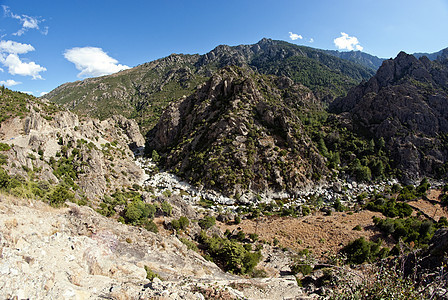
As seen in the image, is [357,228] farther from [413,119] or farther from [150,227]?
[413,119]

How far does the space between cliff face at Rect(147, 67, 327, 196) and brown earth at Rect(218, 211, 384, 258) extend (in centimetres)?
1163

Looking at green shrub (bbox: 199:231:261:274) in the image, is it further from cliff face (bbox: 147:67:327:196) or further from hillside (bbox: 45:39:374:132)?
hillside (bbox: 45:39:374:132)

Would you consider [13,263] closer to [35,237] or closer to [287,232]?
[35,237]

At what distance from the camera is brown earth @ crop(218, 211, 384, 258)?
2523 centimetres

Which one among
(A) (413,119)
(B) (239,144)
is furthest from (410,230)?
(A) (413,119)

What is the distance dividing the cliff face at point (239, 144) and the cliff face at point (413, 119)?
31681mm

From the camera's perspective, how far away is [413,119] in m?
66.8

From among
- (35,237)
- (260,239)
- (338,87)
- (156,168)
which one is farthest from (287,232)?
(338,87)

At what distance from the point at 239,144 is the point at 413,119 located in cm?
6459

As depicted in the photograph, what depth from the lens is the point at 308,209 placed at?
1448 inches

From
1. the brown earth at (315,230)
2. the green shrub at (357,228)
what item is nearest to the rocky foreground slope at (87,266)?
the brown earth at (315,230)

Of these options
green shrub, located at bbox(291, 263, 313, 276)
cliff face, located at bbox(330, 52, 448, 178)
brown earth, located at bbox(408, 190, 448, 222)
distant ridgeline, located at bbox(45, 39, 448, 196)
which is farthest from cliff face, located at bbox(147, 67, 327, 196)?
cliff face, located at bbox(330, 52, 448, 178)

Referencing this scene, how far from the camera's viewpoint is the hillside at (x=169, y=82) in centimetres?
12000

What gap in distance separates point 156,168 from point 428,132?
90480 mm
